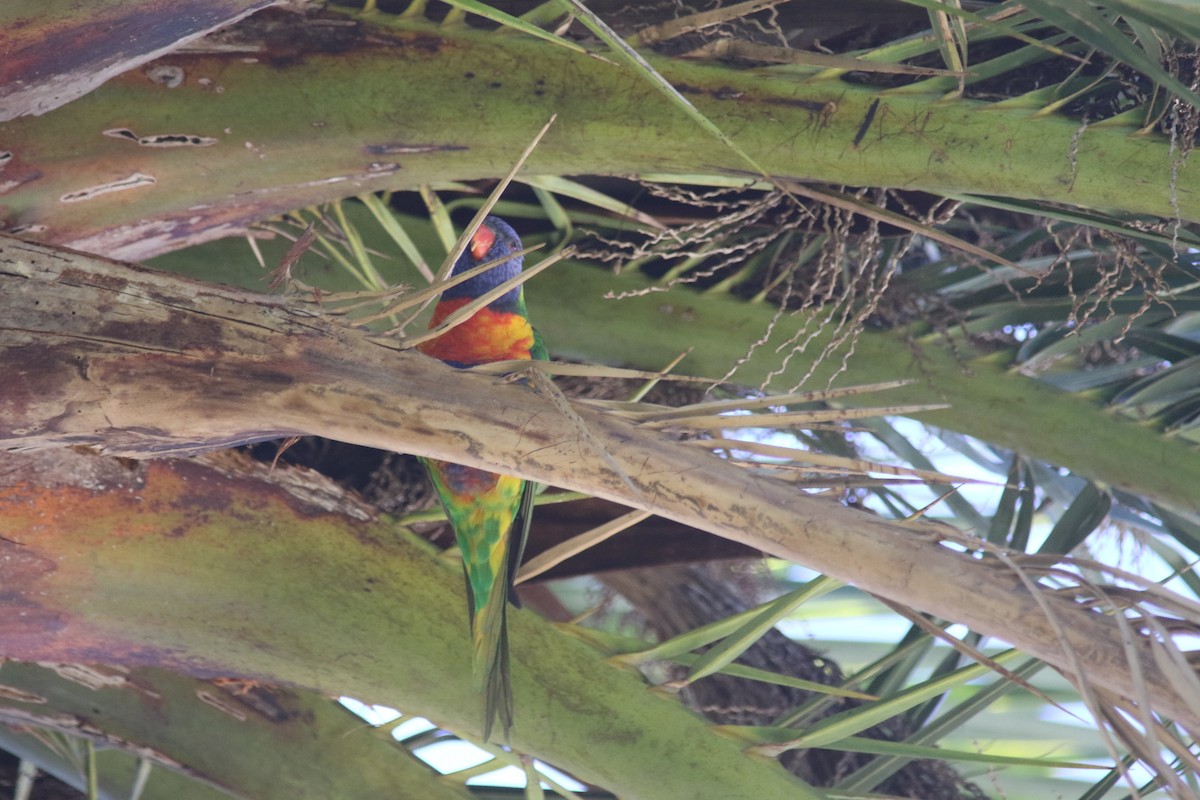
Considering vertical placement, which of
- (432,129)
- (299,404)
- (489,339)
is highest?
(432,129)

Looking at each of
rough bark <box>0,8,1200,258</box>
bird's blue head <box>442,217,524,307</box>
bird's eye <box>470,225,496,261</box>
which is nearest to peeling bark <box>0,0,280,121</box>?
rough bark <box>0,8,1200,258</box>

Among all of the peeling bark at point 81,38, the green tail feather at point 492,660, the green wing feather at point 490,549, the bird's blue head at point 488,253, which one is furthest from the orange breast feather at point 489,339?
the peeling bark at point 81,38

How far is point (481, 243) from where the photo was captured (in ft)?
7.01

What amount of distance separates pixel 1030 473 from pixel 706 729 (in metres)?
0.74

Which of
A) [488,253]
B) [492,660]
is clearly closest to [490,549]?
[492,660]

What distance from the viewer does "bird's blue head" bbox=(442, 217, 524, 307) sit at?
6.30 ft

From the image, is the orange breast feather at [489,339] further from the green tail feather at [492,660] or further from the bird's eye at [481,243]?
the green tail feather at [492,660]

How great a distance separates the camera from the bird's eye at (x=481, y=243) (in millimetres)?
2076

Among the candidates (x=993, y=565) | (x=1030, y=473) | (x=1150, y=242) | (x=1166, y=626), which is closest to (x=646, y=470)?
(x=993, y=565)

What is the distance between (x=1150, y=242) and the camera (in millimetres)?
1240

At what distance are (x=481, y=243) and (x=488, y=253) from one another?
3 centimetres

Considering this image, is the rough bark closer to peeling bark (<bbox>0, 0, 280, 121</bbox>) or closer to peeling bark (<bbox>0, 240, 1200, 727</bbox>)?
peeling bark (<bbox>0, 0, 280, 121</bbox>)

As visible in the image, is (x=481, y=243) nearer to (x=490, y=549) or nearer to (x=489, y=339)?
(x=489, y=339)

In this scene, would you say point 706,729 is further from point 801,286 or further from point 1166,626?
point 801,286
